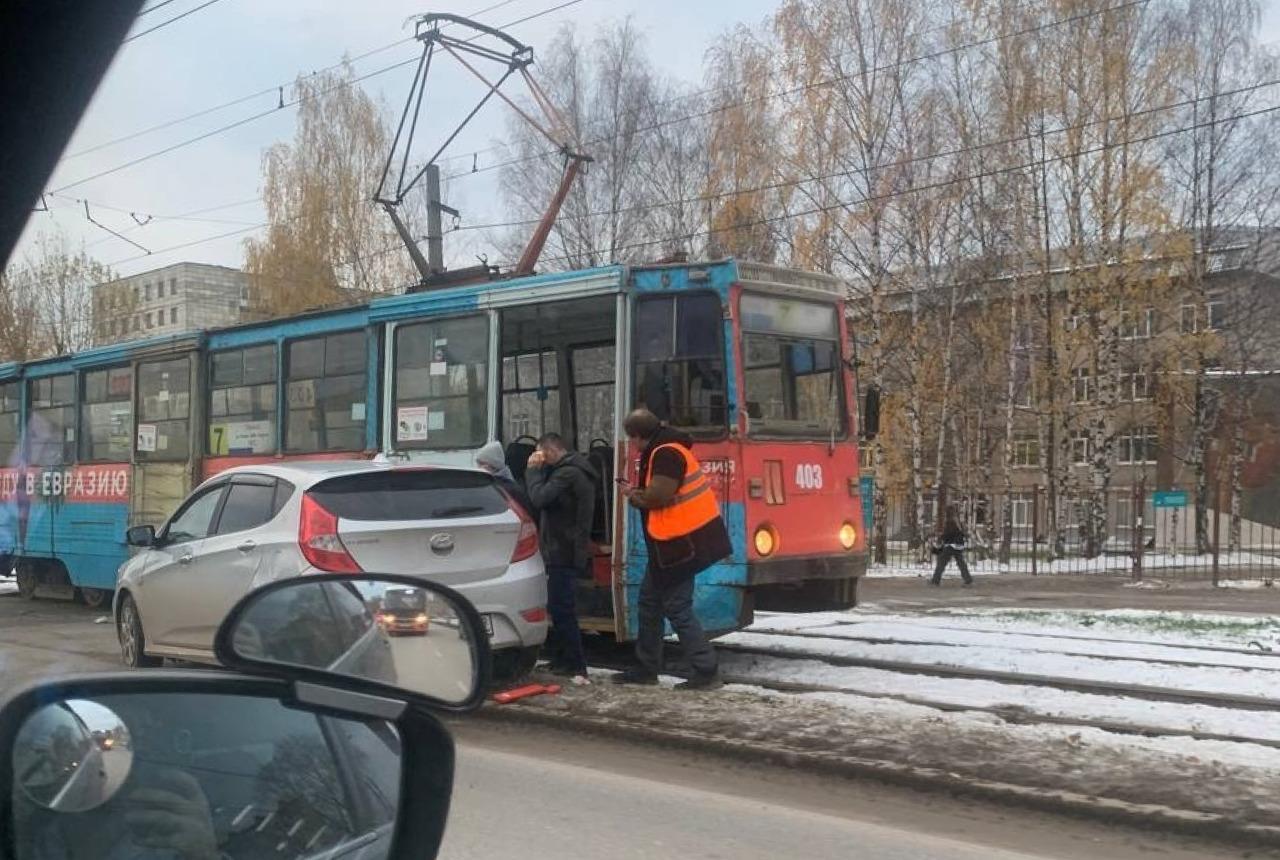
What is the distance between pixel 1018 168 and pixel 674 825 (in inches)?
912

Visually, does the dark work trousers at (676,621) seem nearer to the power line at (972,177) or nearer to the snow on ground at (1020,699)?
the snow on ground at (1020,699)

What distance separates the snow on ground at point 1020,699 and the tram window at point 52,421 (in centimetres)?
982

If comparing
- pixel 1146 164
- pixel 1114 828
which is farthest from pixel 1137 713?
pixel 1146 164

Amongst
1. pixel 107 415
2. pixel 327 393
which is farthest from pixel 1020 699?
pixel 107 415

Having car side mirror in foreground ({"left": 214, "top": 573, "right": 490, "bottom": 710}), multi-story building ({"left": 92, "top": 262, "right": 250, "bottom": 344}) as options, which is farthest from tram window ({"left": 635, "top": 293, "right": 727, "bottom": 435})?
multi-story building ({"left": 92, "top": 262, "right": 250, "bottom": 344})

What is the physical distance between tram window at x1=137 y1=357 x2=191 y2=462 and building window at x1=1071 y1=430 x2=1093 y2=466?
21366 millimetres

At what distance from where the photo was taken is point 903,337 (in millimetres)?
26312

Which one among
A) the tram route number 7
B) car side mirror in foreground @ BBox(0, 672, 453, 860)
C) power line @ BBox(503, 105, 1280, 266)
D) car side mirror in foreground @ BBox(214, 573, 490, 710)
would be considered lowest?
car side mirror in foreground @ BBox(0, 672, 453, 860)

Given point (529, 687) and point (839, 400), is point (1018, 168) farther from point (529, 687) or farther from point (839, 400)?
point (529, 687)

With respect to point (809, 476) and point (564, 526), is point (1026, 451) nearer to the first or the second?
point (809, 476)

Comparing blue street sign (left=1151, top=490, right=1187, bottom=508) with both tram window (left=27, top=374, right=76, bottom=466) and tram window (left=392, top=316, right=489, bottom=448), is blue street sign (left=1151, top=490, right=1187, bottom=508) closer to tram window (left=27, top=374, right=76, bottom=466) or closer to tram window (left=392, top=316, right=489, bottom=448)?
tram window (left=392, top=316, right=489, bottom=448)

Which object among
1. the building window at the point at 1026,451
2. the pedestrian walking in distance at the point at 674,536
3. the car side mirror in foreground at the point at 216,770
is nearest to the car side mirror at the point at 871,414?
the pedestrian walking in distance at the point at 674,536

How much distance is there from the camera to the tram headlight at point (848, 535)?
9250 millimetres

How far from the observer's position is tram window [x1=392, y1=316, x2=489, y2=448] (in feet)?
32.4
